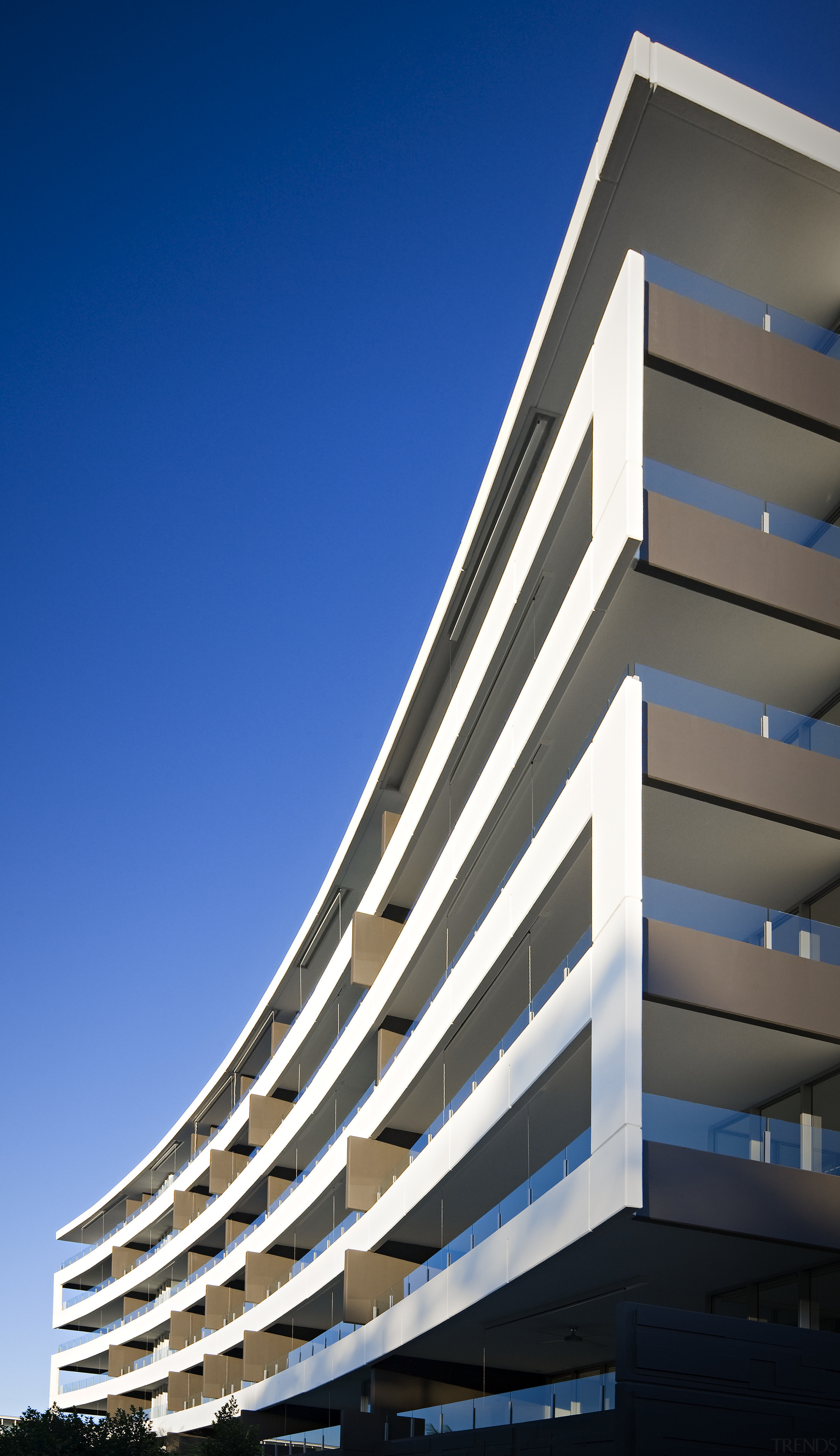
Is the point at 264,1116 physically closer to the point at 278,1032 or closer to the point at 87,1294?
the point at 278,1032

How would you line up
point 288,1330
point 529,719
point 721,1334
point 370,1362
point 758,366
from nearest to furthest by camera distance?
1. point 721,1334
2. point 758,366
3. point 529,719
4. point 370,1362
5. point 288,1330

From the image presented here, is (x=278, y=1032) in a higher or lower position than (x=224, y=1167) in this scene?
higher

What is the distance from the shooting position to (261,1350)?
37.0 m

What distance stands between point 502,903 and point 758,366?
940 centimetres

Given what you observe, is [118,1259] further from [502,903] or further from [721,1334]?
[721,1334]

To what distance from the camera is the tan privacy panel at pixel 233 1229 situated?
1810 inches

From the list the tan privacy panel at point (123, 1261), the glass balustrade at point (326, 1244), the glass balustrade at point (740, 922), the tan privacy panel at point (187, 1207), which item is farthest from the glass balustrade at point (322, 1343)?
the tan privacy panel at point (123, 1261)

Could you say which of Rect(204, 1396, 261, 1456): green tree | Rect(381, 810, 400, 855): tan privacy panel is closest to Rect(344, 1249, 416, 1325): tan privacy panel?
Rect(204, 1396, 261, 1456): green tree

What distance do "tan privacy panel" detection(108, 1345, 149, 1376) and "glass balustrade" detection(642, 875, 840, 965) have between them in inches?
2044

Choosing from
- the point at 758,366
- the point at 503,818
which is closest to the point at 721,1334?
the point at 503,818

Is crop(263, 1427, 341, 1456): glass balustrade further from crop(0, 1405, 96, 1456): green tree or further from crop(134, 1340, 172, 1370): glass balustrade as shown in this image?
crop(134, 1340, 172, 1370): glass balustrade

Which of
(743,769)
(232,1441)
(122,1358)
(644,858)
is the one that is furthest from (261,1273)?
(743,769)

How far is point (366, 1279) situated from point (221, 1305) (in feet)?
60.7

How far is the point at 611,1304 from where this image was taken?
63.0 feet
